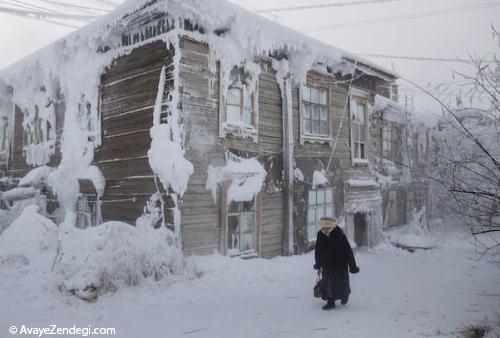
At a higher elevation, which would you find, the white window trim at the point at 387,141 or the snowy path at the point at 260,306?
the white window trim at the point at 387,141

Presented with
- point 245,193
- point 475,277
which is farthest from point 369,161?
point 245,193

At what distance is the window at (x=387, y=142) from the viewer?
2133 centimetres

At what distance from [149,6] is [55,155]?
20.6 feet

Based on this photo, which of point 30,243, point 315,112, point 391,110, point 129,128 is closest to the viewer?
point 30,243

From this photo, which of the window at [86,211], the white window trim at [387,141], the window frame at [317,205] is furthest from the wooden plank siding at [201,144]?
the white window trim at [387,141]

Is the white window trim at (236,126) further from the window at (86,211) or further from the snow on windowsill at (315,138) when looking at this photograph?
the window at (86,211)

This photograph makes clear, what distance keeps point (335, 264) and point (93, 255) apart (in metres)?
4.07

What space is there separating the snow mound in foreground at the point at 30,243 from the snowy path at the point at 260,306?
24.6 inches

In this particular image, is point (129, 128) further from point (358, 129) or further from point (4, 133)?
point (4, 133)

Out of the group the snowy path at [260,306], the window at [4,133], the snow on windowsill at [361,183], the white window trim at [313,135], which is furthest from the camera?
the window at [4,133]

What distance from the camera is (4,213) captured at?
43.9ft

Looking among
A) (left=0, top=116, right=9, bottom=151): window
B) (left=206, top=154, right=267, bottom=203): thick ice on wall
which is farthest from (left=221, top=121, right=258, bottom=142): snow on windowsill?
(left=0, top=116, right=9, bottom=151): window

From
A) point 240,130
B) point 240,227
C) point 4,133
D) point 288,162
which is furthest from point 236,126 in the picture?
point 4,133

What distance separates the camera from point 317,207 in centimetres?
1331
